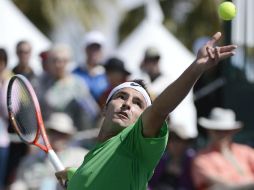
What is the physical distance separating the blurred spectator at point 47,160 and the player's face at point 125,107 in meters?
2.93

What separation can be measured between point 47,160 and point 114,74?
140 cm

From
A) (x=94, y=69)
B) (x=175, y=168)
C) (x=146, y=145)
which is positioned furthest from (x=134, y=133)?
(x=94, y=69)

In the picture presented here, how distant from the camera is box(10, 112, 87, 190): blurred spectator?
349 inches

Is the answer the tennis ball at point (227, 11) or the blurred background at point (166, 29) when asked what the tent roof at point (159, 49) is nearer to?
the blurred background at point (166, 29)

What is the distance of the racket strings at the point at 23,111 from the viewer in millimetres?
7066

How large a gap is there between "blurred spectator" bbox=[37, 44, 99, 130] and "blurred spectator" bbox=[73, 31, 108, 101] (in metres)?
0.15

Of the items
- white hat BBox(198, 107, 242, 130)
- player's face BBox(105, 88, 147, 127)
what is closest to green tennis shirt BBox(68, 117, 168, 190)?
player's face BBox(105, 88, 147, 127)

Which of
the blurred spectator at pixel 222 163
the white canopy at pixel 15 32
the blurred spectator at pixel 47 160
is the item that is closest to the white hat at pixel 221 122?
the blurred spectator at pixel 222 163

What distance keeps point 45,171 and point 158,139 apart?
4.02 meters

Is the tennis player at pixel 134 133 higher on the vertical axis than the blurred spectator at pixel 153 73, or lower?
higher

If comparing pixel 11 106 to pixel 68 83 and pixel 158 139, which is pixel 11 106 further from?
pixel 68 83

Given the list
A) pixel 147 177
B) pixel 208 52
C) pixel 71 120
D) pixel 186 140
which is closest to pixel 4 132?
pixel 71 120

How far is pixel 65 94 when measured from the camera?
33.7ft

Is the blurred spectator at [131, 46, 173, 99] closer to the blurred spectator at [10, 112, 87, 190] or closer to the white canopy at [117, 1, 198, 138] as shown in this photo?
the blurred spectator at [10, 112, 87, 190]
